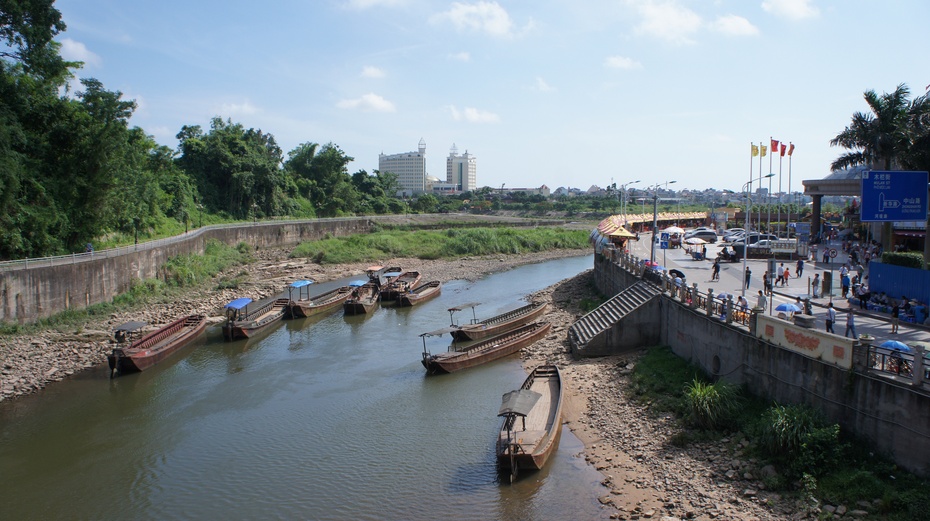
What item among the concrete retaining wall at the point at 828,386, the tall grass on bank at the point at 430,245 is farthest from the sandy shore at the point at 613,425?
the tall grass on bank at the point at 430,245

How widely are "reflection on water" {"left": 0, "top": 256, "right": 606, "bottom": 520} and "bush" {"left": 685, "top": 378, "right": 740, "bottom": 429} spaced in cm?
390

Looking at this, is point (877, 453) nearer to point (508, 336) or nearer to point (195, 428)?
point (508, 336)

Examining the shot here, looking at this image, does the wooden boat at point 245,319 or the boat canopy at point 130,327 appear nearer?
the boat canopy at point 130,327

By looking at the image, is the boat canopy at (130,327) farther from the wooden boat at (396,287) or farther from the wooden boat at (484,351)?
the wooden boat at (396,287)

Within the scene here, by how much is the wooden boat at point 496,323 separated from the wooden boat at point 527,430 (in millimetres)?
11766

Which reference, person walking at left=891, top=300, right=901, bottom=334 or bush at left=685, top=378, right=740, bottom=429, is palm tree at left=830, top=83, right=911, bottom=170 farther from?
bush at left=685, top=378, right=740, bottom=429

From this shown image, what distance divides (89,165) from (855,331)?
42.5 m

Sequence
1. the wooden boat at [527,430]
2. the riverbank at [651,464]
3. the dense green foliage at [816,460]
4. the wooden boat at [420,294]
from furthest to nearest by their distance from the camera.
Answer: the wooden boat at [420,294], the wooden boat at [527,430], the riverbank at [651,464], the dense green foliage at [816,460]

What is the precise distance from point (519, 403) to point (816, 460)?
8348mm

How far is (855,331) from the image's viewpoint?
2138cm

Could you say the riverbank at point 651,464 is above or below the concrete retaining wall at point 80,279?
below

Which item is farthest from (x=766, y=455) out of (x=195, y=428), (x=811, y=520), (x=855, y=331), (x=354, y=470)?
(x=195, y=428)

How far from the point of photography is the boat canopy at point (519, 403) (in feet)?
63.0

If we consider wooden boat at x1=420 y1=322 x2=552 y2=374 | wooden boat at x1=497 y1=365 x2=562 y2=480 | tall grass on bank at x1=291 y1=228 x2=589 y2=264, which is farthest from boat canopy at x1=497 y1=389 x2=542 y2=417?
tall grass on bank at x1=291 y1=228 x2=589 y2=264
